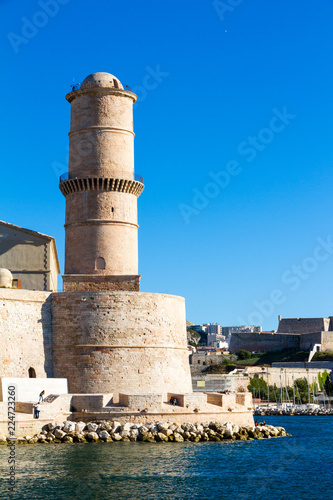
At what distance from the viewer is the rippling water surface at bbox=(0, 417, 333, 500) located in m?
16.7

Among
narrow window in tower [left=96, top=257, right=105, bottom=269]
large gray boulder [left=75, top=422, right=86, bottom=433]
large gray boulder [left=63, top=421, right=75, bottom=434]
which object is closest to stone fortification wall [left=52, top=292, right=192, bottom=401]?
large gray boulder [left=75, top=422, right=86, bottom=433]

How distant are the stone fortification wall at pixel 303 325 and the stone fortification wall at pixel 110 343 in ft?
141

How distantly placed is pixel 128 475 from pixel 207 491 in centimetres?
197

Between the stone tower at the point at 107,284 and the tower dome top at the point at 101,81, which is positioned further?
the tower dome top at the point at 101,81

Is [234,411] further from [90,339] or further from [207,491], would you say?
[207,491]

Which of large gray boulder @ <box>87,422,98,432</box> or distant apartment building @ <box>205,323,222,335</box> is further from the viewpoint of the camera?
distant apartment building @ <box>205,323,222,335</box>

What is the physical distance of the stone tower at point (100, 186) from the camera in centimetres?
2936

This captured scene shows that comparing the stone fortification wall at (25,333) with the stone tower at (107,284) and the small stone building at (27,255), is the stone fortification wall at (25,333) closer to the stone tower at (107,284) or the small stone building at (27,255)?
the stone tower at (107,284)

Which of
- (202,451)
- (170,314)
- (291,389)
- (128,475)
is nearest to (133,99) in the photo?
(170,314)

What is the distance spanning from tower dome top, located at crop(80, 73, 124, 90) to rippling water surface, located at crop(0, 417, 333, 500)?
14110 millimetres

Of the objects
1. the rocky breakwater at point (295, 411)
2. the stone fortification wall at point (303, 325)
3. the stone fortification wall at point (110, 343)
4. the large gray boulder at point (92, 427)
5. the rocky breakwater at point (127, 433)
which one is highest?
the stone fortification wall at point (303, 325)

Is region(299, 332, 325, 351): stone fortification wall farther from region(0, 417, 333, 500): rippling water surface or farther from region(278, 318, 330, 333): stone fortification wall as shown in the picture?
region(0, 417, 333, 500): rippling water surface

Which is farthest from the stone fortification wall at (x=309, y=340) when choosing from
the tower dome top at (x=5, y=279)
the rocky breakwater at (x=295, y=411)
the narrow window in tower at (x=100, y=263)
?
the tower dome top at (x=5, y=279)

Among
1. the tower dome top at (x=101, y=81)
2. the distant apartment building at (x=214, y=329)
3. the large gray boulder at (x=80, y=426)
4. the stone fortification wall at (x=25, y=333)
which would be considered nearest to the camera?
the large gray boulder at (x=80, y=426)
